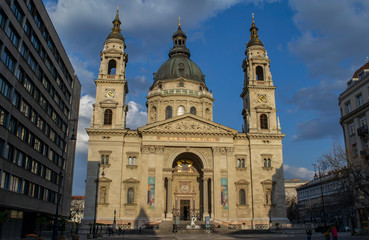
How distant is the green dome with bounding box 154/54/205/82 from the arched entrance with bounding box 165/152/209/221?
17.6 meters

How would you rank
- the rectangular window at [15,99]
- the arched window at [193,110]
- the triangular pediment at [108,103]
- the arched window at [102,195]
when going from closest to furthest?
the rectangular window at [15,99] → the arched window at [102,195] → the triangular pediment at [108,103] → the arched window at [193,110]

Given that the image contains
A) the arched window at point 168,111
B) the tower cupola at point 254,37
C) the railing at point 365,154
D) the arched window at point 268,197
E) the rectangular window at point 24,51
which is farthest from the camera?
the arched window at point 168,111

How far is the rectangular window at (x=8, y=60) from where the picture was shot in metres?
24.6

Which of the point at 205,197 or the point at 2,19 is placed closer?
the point at 2,19

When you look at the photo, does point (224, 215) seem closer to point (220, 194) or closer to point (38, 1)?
point (220, 194)

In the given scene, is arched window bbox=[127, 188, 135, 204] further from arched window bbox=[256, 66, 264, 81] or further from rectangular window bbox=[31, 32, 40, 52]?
arched window bbox=[256, 66, 264, 81]

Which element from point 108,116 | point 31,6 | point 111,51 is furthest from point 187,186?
point 31,6

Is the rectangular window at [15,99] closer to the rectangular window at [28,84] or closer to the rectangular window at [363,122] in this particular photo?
the rectangular window at [28,84]

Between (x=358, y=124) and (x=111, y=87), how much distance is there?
108ft

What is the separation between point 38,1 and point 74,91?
18.5 metres

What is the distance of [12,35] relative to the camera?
84.4 feet

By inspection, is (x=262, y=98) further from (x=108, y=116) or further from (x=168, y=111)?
(x=108, y=116)

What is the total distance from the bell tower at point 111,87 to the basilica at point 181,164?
0.14 meters

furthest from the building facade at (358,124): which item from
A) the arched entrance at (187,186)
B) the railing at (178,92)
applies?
the railing at (178,92)
